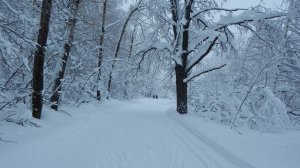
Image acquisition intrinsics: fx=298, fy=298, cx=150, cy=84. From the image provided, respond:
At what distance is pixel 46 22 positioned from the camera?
10.1m

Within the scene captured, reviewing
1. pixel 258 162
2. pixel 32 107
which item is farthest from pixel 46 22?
pixel 258 162

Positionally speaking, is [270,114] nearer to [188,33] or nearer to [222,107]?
[222,107]

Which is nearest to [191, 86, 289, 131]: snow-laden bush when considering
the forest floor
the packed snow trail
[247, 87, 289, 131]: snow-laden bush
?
[247, 87, 289, 131]: snow-laden bush

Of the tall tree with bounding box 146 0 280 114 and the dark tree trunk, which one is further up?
the tall tree with bounding box 146 0 280 114

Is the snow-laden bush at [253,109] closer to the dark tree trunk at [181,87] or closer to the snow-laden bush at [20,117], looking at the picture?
the dark tree trunk at [181,87]

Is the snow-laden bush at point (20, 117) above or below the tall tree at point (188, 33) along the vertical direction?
below

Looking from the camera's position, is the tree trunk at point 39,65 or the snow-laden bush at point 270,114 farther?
the tree trunk at point 39,65

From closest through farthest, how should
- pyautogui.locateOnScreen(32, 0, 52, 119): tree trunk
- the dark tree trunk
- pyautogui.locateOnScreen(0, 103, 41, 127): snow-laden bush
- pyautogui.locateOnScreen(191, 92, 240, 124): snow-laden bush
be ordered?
pyautogui.locateOnScreen(0, 103, 41, 127): snow-laden bush < pyautogui.locateOnScreen(32, 0, 52, 119): tree trunk < pyautogui.locateOnScreen(191, 92, 240, 124): snow-laden bush < the dark tree trunk

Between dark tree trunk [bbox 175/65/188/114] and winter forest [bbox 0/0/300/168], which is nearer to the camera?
winter forest [bbox 0/0/300/168]

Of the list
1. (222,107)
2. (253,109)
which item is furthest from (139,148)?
(222,107)

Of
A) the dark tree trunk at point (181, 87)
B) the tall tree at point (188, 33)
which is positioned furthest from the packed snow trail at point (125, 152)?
the tall tree at point (188, 33)

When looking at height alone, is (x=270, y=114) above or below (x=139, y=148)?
above

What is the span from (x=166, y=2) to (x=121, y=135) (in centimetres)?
955

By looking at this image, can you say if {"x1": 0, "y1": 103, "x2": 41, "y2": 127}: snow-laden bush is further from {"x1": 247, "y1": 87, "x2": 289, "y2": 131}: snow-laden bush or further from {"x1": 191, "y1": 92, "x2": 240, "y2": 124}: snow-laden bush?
{"x1": 247, "y1": 87, "x2": 289, "y2": 131}: snow-laden bush
